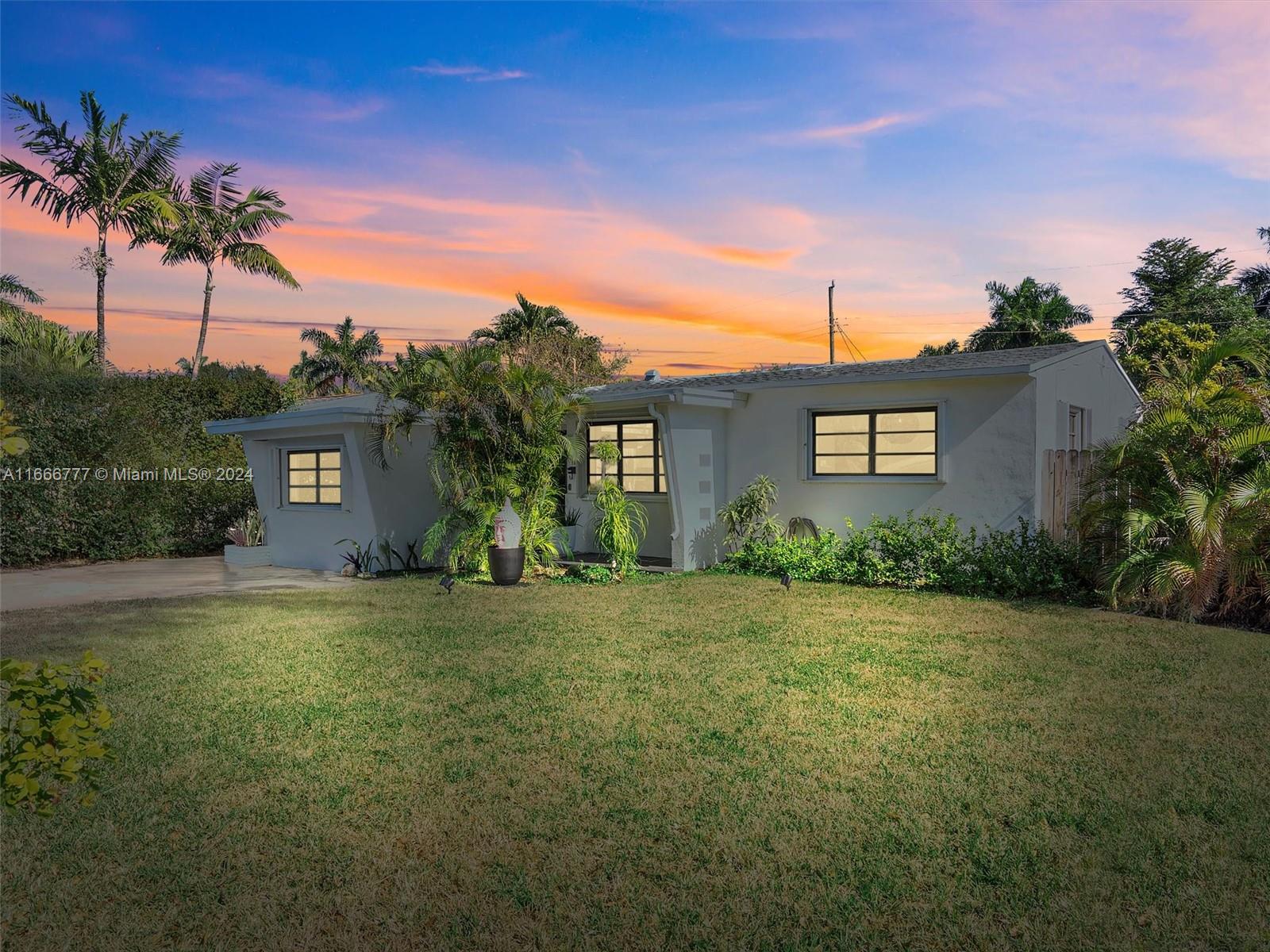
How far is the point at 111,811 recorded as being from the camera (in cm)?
419

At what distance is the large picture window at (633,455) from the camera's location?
13.8 meters

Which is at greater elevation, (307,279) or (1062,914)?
(307,279)

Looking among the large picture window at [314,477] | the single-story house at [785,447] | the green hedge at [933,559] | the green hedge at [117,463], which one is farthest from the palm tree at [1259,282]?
the green hedge at [117,463]

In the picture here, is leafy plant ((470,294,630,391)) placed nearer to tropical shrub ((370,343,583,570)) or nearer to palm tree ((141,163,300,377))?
palm tree ((141,163,300,377))

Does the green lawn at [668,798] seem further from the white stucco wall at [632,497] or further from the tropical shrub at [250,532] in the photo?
the tropical shrub at [250,532]

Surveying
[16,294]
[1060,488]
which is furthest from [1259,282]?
[16,294]

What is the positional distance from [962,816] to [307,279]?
24578 millimetres

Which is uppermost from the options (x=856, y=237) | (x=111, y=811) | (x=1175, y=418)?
(x=856, y=237)

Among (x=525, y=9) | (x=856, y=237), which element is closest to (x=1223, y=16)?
(x=856, y=237)

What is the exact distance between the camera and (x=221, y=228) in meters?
23.0

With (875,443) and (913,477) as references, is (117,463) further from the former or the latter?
(913,477)

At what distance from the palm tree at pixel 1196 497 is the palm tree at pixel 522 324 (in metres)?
23.6

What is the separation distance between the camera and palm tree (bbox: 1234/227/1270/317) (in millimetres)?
28875

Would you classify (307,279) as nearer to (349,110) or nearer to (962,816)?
(349,110)
